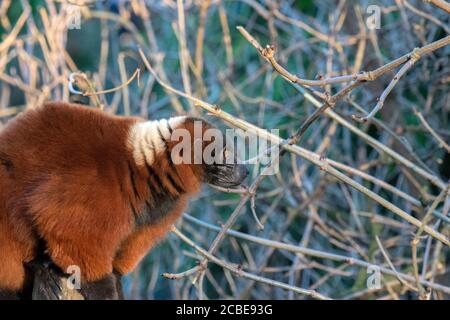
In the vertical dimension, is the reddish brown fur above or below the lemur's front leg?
above

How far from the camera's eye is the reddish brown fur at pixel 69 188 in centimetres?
297

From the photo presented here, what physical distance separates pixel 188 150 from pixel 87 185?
513 mm

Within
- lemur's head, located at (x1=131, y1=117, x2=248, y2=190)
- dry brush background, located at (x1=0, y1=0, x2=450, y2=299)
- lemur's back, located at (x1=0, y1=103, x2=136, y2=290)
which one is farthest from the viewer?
dry brush background, located at (x1=0, y1=0, x2=450, y2=299)

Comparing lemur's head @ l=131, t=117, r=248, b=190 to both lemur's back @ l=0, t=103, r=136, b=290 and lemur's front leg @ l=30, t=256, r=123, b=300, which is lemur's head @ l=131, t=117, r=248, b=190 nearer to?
lemur's back @ l=0, t=103, r=136, b=290

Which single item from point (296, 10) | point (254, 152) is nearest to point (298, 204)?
point (254, 152)

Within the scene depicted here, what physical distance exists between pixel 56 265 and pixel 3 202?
0.36 m

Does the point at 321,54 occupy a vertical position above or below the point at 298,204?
above

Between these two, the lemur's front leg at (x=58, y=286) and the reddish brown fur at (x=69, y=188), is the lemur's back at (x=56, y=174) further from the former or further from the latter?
the lemur's front leg at (x=58, y=286)

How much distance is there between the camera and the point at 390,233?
5.59m

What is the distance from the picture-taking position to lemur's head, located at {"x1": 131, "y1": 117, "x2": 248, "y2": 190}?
3186 mm

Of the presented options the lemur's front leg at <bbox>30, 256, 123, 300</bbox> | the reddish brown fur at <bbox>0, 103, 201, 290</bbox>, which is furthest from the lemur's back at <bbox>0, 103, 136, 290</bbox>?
the lemur's front leg at <bbox>30, 256, 123, 300</bbox>
